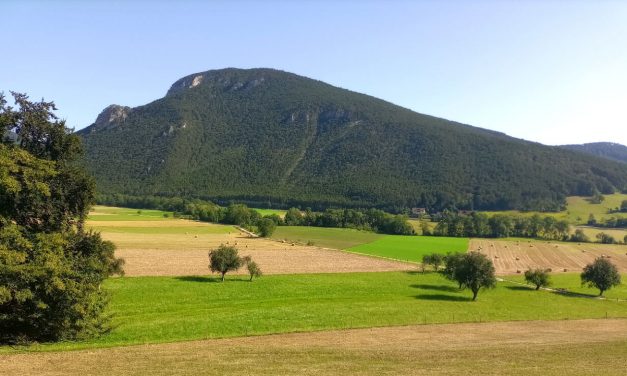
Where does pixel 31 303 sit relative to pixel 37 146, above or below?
below

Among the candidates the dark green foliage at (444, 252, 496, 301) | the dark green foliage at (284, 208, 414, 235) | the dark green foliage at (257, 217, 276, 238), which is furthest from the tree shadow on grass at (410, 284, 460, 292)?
the dark green foliage at (284, 208, 414, 235)

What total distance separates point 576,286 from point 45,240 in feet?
263

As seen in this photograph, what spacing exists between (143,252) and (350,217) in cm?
9144

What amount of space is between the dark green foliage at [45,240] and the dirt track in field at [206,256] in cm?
3091

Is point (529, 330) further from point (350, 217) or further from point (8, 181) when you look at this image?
point (350, 217)

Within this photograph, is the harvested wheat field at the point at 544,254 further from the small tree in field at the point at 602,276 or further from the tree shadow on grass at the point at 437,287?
the tree shadow on grass at the point at 437,287

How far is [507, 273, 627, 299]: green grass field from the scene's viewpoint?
74.3 m

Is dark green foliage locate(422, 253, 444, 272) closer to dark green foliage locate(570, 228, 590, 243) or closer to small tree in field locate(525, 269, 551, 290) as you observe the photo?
small tree in field locate(525, 269, 551, 290)

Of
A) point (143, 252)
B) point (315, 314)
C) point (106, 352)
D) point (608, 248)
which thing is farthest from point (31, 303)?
point (608, 248)

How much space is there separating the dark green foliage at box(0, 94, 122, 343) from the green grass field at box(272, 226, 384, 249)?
3220 inches

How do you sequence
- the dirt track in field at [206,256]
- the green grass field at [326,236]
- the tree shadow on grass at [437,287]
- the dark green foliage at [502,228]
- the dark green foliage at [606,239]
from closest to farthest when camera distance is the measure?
the tree shadow on grass at [437,287] → the dirt track in field at [206,256] → the green grass field at [326,236] → the dark green foliage at [606,239] → the dark green foliage at [502,228]

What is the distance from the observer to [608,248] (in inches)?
4951

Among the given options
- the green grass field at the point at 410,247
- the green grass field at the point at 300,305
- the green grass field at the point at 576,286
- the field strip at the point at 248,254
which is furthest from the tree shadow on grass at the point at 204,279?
the green grass field at the point at 576,286

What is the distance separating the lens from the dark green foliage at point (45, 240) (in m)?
29.3
